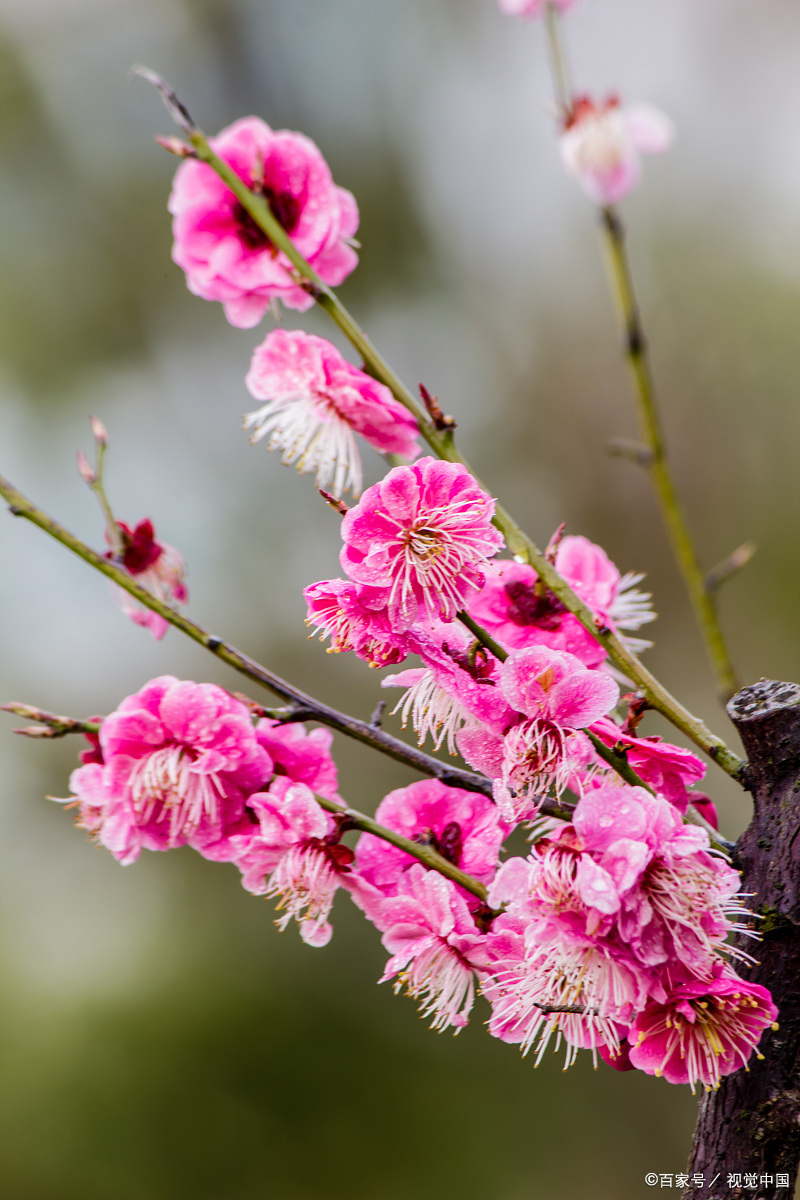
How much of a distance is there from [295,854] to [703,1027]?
19cm

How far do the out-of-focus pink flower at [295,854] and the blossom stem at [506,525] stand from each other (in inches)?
6.0

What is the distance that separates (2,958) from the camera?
74.0 inches

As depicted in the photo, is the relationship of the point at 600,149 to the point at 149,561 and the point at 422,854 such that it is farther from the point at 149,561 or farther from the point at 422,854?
the point at 422,854

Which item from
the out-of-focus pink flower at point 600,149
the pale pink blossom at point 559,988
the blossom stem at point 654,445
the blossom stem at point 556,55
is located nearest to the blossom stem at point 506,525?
the pale pink blossom at point 559,988

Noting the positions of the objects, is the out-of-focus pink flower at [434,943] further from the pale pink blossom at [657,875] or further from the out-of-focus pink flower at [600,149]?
the out-of-focus pink flower at [600,149]

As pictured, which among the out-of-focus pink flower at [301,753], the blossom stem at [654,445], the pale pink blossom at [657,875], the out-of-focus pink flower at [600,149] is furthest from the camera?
the out-of-focus pink flower at [600,149]

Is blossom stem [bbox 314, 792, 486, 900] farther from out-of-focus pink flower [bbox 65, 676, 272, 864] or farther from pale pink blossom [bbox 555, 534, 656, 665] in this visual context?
pale pink blossom [bbox 555, 534, 656, 665]

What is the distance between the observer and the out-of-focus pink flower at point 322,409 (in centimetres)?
44

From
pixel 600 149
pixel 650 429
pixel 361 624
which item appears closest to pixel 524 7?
pixel 600 149

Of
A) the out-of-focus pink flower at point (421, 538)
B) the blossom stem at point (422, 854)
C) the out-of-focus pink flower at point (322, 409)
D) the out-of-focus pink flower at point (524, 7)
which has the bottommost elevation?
the blossom stem at point (422, 854)

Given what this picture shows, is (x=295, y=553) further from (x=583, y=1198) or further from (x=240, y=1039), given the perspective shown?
(x=583, y=1198)

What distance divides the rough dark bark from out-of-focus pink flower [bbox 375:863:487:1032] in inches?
4.7

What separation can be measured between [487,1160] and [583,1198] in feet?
0.74

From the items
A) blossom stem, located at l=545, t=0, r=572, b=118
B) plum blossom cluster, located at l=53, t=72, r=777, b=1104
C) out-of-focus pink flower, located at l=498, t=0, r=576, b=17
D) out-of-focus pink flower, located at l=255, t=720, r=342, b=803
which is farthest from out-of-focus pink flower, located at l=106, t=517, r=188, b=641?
out-of-focus pink flower, located at l=498, t=0, r=576, b=17
